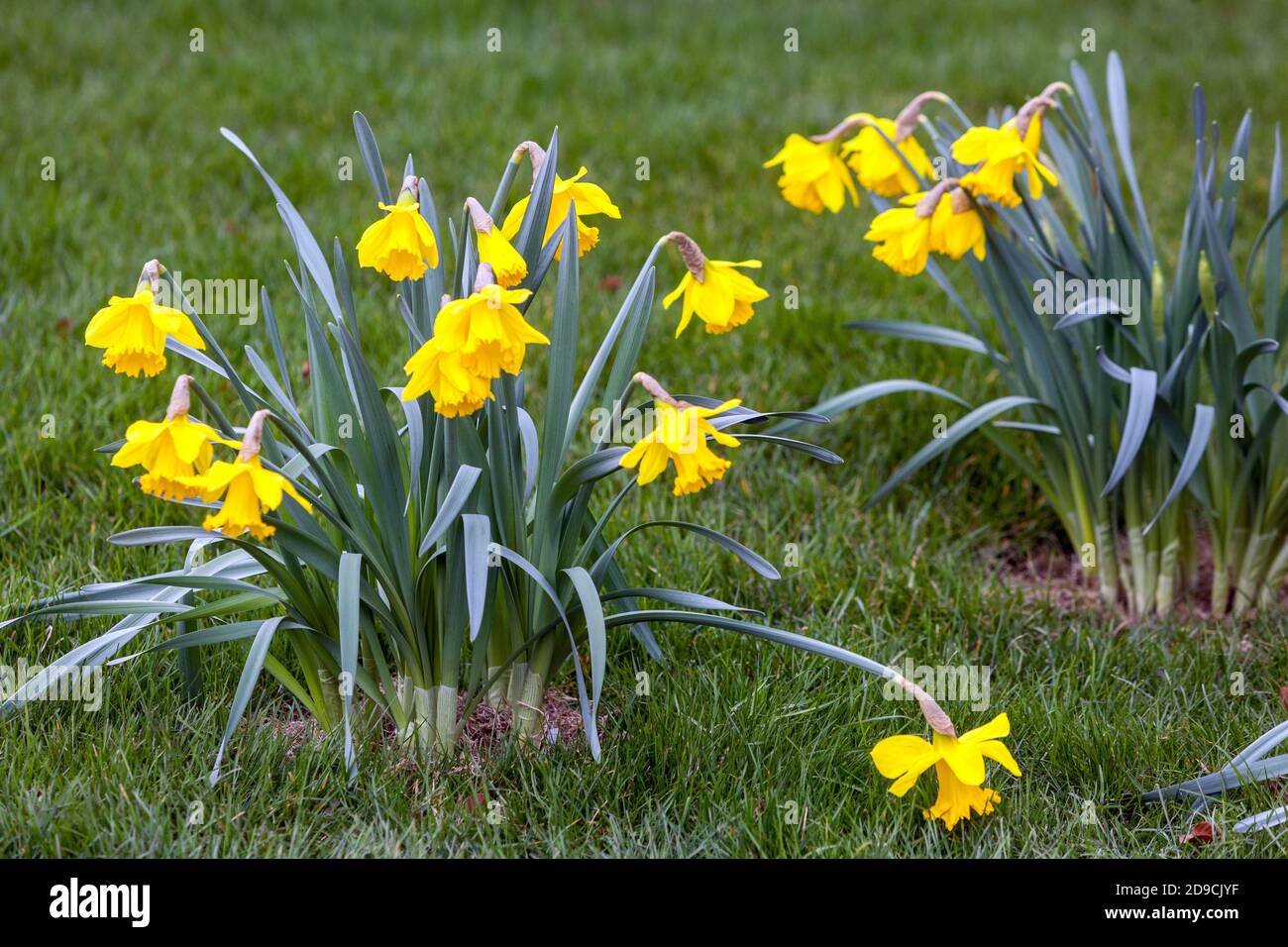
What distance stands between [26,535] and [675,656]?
4.72 feet

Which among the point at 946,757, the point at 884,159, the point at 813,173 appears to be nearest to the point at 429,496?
the point at 946,757

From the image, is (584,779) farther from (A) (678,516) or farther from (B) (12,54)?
(B) (12,54)

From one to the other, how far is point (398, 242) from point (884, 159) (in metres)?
1.29

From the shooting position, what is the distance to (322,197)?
4.59 metres

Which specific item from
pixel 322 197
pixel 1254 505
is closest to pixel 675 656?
pixel 1254 505

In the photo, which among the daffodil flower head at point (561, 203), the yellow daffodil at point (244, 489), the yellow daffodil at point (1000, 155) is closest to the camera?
the yellow daffodil at point (244, 489)

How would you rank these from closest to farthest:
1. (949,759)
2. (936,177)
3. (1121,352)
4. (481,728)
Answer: (949,759) < (481,728) < (936,177) < (1121,352)

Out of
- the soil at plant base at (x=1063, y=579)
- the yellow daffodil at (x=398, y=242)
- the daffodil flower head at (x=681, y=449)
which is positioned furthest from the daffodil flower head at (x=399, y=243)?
the soil at plant base at (x=1063, y=579)

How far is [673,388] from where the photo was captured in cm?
363

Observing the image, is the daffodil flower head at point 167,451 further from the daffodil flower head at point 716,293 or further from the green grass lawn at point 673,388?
the daffodil flower head at point 716,293

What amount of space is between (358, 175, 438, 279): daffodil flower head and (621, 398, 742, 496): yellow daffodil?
1.32 feet

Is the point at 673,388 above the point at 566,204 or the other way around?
the other way around

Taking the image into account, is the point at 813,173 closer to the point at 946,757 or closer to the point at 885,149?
the point at 885,149

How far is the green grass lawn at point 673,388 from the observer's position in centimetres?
210
